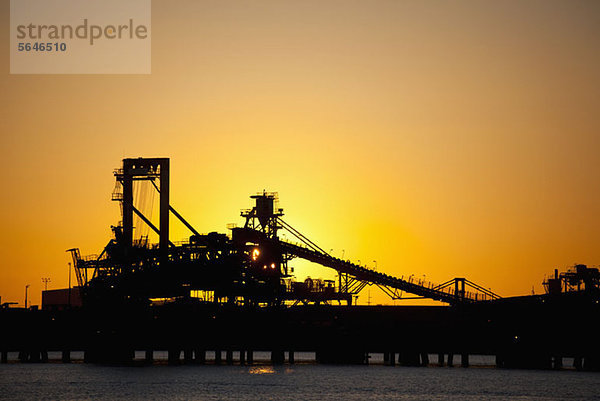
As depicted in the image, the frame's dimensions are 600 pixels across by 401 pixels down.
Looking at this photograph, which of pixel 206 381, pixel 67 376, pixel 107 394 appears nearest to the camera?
pixel 107 394

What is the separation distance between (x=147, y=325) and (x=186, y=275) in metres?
14.4

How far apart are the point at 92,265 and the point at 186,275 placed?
18652 mm

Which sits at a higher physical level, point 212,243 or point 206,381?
point 212,243

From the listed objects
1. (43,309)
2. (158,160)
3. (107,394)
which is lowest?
(107,394)

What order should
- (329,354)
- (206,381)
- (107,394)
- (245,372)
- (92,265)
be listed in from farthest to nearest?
1. (329,354)
2. (92,265)
3. (245,372)
4. (206,381)
5. (107,394)

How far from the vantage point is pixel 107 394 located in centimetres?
11619

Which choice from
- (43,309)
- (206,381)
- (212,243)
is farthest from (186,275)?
(43,309)

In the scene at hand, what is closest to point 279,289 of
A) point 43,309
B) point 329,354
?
point 329,354

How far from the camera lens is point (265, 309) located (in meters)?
170

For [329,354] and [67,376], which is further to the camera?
[329,354]

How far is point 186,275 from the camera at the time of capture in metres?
160

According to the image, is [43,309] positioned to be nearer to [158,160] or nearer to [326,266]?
[158,160]

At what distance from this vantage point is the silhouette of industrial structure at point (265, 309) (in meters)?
160

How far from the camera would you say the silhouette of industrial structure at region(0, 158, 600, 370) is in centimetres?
15988
